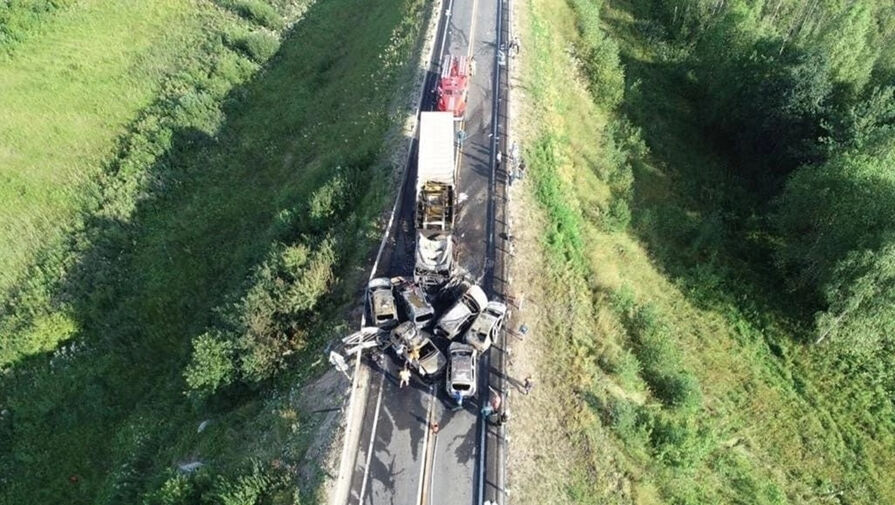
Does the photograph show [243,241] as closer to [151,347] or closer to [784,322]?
[151,347]

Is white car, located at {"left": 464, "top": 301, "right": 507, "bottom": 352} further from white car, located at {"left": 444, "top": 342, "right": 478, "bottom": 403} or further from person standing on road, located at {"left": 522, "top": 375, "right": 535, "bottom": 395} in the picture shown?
person standing on road, located at {"left": 522, "top": 375, "right": 535, "bottom": 395}

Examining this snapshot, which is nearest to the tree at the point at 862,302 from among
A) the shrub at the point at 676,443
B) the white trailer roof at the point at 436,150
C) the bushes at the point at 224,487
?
the shrub at the point at 676,443

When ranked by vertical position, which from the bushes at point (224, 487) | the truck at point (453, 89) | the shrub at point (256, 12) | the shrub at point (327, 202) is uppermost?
the truck at point (453, 89)

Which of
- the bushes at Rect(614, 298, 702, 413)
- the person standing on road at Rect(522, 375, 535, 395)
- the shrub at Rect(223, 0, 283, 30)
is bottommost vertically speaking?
the bushes at Rect(614, 298, 702, 413)

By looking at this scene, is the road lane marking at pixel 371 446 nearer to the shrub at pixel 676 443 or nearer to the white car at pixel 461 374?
the white car at pixel 461 374

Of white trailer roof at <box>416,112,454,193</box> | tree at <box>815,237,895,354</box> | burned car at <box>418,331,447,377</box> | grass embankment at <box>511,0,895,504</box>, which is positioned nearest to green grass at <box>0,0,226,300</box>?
white trailer roof at <box>416,112,454,193</box>

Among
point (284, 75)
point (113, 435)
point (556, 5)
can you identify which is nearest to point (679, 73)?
point (556, 5)
